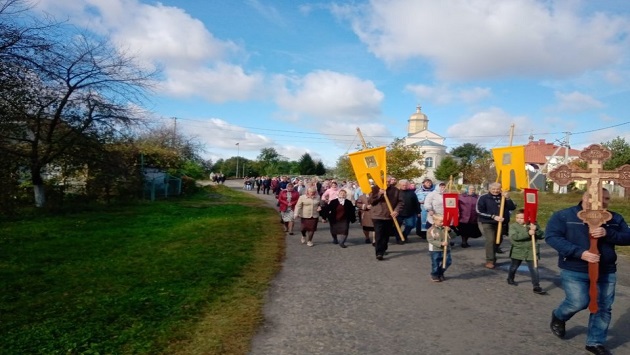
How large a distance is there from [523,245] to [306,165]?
82.8 m

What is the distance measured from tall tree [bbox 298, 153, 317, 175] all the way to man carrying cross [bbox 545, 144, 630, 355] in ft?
277

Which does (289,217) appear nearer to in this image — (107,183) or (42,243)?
A: (42,243)

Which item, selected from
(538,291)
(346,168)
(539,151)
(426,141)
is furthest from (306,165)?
(538,291)

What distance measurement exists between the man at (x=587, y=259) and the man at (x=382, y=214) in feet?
16.2

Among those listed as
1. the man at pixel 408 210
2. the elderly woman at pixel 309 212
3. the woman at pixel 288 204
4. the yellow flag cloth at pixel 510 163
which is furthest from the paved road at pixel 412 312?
the woman at pixel 288 204

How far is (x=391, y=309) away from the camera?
6148mm

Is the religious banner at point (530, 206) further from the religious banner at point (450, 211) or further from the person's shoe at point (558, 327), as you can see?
the person's shoe at point (558, 327)

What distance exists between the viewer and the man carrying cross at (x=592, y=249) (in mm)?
4652

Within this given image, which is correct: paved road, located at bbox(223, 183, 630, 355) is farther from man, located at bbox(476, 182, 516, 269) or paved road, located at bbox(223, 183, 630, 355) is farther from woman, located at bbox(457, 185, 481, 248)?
woman, located at bbox(457, 185, 481, 248)

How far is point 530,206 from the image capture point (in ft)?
25.0

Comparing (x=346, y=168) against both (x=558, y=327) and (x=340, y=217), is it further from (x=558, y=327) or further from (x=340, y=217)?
(x=558, y=327)

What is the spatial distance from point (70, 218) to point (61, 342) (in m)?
12.5

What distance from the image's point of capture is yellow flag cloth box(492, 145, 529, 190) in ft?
30.8

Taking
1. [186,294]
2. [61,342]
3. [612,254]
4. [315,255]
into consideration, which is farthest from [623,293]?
[61,342]
